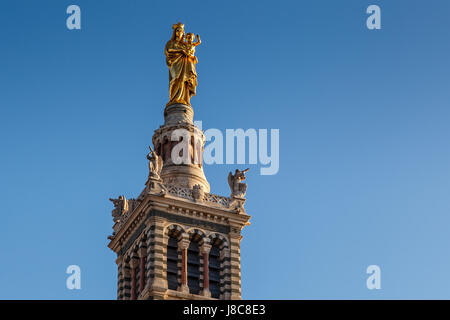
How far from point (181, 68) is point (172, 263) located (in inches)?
629

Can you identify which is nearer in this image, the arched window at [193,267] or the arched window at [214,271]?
the arched window at [193,267]

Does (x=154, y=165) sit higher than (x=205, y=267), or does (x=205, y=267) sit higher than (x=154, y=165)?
(x=154, y=165)

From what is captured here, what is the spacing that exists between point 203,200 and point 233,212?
212cm

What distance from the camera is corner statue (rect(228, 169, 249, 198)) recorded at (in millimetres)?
66375

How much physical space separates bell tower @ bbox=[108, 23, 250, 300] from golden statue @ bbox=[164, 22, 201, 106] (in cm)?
323

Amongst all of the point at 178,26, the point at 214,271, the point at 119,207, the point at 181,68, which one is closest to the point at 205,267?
the point at 214,271

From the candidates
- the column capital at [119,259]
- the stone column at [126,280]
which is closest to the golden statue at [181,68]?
the column capital at [119,259]

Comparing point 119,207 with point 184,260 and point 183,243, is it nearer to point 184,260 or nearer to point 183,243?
point 183,243

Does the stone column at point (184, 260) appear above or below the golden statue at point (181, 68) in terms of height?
below

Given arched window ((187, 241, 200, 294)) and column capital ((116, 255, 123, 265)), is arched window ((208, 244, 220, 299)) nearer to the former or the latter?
arched window ((187, 241, 200, 294))

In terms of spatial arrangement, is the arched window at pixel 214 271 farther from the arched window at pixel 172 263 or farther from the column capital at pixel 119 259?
the column capital at pixel 119 259

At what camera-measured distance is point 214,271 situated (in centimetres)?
6359

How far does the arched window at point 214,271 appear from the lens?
62.7 meters
